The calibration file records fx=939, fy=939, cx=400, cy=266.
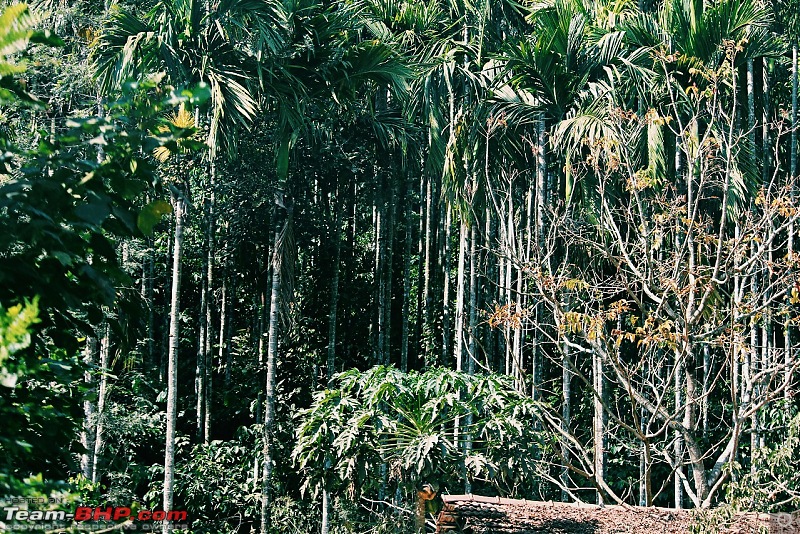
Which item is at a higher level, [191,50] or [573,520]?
[191,50]

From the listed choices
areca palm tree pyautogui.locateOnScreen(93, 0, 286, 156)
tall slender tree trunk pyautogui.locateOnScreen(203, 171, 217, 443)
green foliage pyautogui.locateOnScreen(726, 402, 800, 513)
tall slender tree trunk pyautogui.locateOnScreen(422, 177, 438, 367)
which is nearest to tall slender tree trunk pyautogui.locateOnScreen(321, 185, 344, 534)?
tall slender tree trunk pyautogui.locateOnScreen(422, 177, 438, 367)

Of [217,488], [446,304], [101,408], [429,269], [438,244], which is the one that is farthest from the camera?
[438,244]

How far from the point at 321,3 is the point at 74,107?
9.98 feet

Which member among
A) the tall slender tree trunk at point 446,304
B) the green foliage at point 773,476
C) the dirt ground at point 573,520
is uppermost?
the tall slender tree trunk at point 446,304

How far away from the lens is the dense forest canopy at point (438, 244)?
7.57m

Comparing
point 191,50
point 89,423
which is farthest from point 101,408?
point 191,50

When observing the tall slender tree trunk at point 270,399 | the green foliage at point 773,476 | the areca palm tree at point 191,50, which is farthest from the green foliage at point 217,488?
the green foliage at point 773,476

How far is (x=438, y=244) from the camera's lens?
1413 cm

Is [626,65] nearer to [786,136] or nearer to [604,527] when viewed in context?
[786,136]

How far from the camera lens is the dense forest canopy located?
298 inches

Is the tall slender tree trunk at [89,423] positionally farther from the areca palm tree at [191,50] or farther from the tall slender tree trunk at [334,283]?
the tall slender tree trunk at [334,283]

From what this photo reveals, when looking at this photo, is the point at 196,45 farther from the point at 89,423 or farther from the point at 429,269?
the point at 429,269

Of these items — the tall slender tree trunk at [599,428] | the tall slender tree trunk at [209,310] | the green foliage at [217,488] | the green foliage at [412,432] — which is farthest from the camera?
the tall slender tree trunk at [209,310]

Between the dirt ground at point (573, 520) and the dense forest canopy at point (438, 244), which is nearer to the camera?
the dirt ground at point (573, 520)
